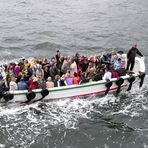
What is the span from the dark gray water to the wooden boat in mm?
455

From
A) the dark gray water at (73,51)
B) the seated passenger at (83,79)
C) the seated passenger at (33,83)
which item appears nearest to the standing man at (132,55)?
the dark gray water at (73,51)

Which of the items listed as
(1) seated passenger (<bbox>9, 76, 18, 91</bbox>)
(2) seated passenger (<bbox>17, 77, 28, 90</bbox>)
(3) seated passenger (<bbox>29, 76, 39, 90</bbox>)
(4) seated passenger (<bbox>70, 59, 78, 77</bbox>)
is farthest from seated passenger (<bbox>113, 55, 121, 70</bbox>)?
(1) seated passenger (<bbox>9, 76, 18, 91</bbox>)

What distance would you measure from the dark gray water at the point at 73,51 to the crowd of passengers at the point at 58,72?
3.92 ft

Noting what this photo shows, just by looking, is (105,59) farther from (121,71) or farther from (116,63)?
(121,71)

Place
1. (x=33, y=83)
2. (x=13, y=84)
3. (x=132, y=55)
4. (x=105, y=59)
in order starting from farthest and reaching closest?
(x=105, y=59)
(x=132, y=55)
(x=33, y=83)
(x=13, y=84)

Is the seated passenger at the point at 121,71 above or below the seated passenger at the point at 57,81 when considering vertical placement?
above

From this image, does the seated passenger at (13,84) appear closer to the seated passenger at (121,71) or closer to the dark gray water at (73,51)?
the dark gray water at (73,51)

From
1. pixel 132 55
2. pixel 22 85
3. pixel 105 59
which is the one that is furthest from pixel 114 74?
pixel 22 85

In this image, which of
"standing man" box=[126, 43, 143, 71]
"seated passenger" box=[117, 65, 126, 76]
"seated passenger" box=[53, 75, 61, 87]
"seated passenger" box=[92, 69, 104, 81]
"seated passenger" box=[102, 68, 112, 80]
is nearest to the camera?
"seated passenger" box=[53, 75, 61, 87]

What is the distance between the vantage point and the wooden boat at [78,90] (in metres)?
17.9

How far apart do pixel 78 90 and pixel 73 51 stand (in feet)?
29.5

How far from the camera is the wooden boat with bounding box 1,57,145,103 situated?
17.9 m

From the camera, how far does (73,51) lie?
2748 centimetres

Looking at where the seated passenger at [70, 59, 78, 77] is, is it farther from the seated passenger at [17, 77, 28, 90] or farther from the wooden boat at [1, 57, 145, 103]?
the seated passenger at [17, 77, 28, 90]
